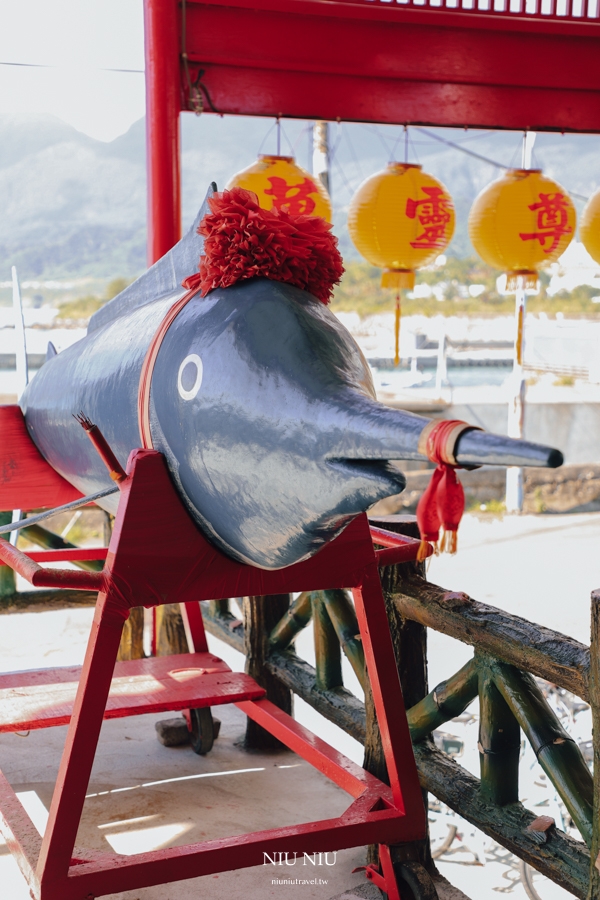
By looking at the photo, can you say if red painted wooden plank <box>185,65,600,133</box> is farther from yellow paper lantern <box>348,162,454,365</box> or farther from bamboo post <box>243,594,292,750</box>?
bamboo post <box>243,594,292,750</box>

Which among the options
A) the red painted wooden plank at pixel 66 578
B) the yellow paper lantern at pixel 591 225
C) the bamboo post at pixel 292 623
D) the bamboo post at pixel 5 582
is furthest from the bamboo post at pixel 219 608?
the yellow paper lantern at pixel 591 225

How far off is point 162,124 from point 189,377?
2405 mm

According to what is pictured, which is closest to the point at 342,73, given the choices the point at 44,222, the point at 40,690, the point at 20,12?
the point at 40,690

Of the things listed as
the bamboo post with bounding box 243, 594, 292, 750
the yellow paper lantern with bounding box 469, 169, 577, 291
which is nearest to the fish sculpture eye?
the bamboo post with bounding box 243, 594, 292, 750

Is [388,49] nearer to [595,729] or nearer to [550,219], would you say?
[550,219]

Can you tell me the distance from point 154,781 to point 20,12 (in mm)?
41708

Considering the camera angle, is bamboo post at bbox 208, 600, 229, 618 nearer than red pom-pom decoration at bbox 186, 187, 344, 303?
No

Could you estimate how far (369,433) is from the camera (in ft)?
2.97

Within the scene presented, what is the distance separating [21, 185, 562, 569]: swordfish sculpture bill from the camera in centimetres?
97

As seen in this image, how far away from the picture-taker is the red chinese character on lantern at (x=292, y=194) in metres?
3.67

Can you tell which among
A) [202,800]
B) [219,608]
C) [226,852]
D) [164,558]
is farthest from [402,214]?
[226,852]

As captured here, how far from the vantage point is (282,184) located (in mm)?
3678

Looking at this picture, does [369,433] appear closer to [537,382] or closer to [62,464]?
[62,464]

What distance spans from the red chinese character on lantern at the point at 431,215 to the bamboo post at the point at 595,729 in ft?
10.6
